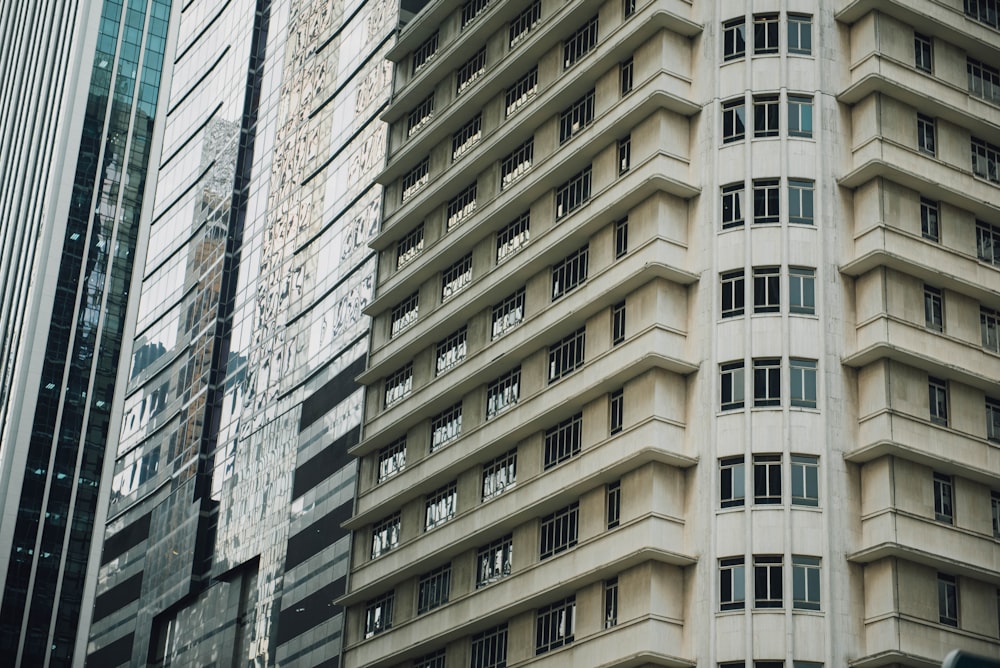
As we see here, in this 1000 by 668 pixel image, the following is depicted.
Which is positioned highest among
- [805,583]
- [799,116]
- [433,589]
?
[799,116]

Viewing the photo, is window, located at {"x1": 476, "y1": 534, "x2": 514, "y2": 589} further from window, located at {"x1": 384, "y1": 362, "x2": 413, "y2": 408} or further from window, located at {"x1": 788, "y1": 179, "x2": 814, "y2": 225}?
window, located at {"x1": 788, "y1": 179, "x2": 814, "y2": 225}

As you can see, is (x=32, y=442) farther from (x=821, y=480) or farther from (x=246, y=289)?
(x=821, y=480)

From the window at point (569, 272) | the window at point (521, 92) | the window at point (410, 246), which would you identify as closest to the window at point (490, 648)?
the window at point (569, 272)

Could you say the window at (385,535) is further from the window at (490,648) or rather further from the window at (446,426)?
the window at (490,648)

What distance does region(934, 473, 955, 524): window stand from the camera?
56.3 m

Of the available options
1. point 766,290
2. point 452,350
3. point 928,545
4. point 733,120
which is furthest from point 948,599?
point 452,350

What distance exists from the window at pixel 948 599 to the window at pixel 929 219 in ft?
46.4

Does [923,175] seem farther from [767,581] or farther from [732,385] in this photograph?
[767,581]

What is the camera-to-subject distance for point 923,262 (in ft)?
195

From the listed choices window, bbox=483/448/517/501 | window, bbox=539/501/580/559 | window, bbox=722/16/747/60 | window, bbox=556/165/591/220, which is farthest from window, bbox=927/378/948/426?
window, bbox=483/448/517/501

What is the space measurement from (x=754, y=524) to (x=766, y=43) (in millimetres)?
20483

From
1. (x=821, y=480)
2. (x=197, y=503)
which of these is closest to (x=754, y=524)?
(x=821, y=480)

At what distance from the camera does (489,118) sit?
75.9 meters

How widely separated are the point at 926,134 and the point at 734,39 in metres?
9.03
